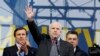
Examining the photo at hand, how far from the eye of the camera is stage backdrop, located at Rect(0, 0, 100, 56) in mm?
3893

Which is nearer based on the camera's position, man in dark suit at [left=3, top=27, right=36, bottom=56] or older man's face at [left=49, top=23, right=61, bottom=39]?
older man's face at [left=49, top=23, right=61, bottom=39]

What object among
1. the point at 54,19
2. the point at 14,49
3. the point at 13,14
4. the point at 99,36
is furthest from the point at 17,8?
the point at 14,49

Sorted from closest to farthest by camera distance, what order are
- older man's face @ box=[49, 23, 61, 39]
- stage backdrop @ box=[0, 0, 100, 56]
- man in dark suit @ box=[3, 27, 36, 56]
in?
1. older man's face @ box=[49, 23, 61, 39]
2. man in dark suit @ box=[3, 27, 36, 56]
3. stage backdrop @ box=[0, 0, 100, 56]

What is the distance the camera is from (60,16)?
13.0 feet

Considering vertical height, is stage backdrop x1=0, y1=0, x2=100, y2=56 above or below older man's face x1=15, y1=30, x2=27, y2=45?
above

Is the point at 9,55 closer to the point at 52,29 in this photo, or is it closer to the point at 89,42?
the point at 52,29

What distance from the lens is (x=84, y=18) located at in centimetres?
394

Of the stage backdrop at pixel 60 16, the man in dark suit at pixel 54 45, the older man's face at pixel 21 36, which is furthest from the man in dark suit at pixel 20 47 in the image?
the stage backdrop at pixel 60 16

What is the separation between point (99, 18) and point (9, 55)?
1.97 m

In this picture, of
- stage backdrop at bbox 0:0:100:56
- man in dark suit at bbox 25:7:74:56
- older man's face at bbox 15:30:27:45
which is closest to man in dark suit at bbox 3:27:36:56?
older man's face at bbox 15:30:27:45

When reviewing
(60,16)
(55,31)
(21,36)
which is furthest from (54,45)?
(60,16)

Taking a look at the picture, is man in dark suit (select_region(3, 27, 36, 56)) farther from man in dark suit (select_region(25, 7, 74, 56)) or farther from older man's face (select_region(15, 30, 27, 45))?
man in dark suit (select_region(25, 7, 74, 56))

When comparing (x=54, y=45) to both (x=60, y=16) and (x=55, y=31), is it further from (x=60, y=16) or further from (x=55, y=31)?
(x=60, y=16)

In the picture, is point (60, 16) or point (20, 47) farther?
point (60, 16)
